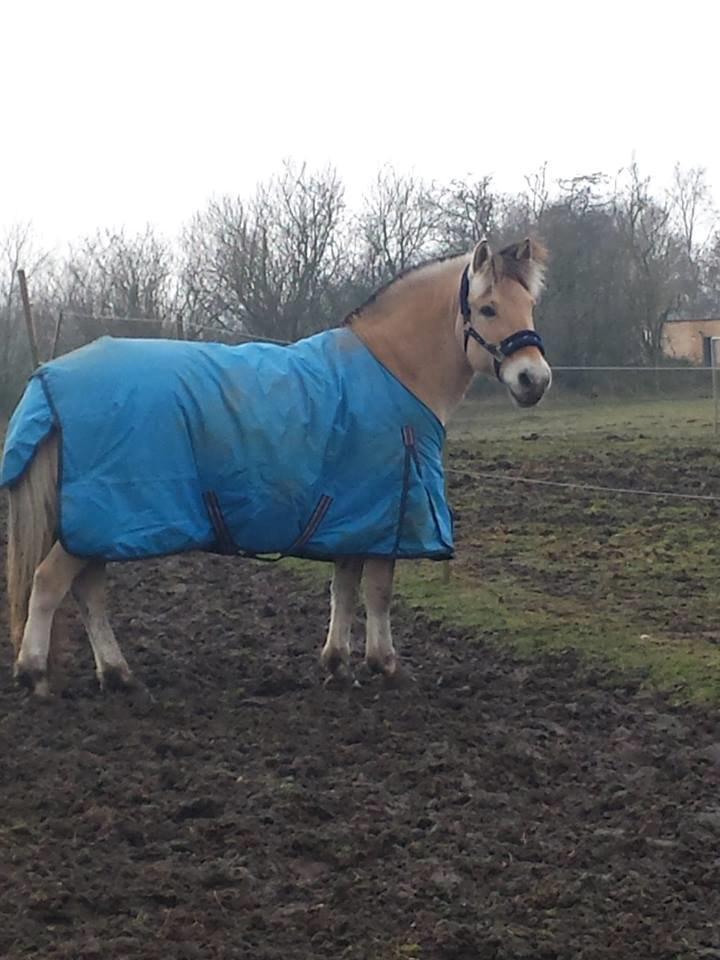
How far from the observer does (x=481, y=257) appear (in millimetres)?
5773

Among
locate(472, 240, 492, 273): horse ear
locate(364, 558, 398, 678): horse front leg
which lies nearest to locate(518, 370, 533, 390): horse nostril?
locate(472, 240, 492, 273): horse ear

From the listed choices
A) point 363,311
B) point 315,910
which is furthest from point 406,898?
point 363,311

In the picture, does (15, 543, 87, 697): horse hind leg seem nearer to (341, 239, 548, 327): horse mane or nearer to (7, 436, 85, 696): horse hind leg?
(7, 436, 85, 696): horse hind leg

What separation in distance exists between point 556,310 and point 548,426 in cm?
1044

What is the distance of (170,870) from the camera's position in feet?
11.4

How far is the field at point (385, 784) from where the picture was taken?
3143 millimetres

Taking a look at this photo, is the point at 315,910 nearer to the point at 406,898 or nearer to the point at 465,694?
the point at 406,898

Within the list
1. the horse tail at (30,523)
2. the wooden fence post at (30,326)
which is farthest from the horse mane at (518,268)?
the wooden fence post at (30,326)

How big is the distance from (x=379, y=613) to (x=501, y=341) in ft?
4.66

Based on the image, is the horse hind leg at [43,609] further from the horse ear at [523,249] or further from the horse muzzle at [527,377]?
the horse ear at [523,249]

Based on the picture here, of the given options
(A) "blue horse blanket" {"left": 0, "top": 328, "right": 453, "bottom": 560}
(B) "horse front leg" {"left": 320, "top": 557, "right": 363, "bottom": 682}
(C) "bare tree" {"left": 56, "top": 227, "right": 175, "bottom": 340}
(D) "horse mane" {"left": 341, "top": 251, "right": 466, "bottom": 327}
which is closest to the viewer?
(A) "blue horse blanket" {"left": 0, "top": 328, "right": 453, "bottom": 560}

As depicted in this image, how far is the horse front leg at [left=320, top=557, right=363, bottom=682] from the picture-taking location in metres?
5.81

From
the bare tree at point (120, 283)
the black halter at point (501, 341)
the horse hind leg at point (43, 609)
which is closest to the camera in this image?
the horse hind leg at point (43, 609)

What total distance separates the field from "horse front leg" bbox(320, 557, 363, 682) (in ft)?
0.49
